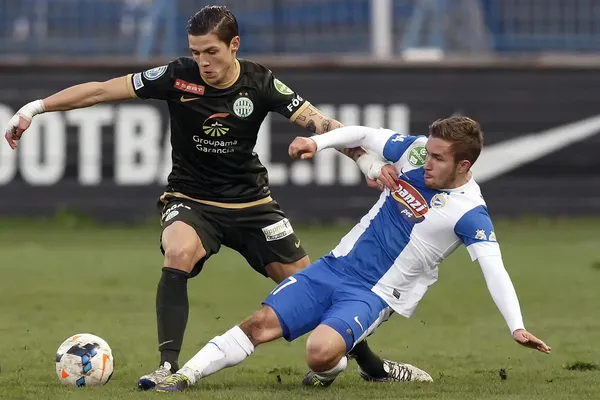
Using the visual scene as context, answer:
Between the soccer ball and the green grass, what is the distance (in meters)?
0.07

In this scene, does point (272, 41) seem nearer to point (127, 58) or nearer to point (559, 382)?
point (127, 58)

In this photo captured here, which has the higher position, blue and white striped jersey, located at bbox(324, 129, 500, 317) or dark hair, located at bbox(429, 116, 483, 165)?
dark hair, located at bbox(429, 116, 483, 165)

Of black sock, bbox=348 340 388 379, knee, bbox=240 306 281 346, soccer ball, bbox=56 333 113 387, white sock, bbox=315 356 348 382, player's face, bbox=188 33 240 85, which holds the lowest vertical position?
black sock, bbox=348 340 388 379

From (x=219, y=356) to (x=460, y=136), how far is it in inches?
64.9

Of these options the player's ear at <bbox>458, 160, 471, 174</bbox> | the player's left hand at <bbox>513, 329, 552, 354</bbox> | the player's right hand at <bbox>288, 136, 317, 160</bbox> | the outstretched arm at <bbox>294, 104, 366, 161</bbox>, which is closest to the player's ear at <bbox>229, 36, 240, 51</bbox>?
the outstretched arm at <bbox>294, 104, 366, 161</bbox>

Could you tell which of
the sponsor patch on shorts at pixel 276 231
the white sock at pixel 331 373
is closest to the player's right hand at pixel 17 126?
the sponsor patch on shorts at pixel 276 231

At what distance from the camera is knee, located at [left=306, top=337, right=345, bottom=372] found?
6.52 meters

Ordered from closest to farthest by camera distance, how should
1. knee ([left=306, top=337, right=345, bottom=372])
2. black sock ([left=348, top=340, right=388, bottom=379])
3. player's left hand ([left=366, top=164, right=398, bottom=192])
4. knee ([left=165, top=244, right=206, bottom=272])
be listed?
1. knee ([left=306, top=337, right=345, bottom=372])
2. player's left hand ([left=366, top=164, right=398, bottom=192])
3. knee ([left=165, top=244, right=206, bottom=272])
4. black sock ([left=348, top=340, right=388, bottom=379])

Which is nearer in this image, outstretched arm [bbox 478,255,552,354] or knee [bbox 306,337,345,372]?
outstretched arm [bbox 478,255,552,354]

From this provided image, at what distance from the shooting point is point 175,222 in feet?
23.9

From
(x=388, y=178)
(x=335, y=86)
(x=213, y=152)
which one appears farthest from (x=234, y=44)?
(x=335, y=86)

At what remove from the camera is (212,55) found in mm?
7195

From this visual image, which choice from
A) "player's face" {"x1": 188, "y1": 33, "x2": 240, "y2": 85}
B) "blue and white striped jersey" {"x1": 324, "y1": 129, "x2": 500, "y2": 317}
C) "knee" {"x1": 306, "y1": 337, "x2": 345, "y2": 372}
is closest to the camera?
"knee" {"x1": 306, "y1": 337, "x2": 345, "y2": 372}

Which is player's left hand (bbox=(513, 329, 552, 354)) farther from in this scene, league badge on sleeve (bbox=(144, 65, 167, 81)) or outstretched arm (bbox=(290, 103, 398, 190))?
league badge on sleeve (bbox=(144, 65, 167, 81))
